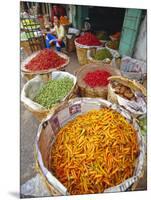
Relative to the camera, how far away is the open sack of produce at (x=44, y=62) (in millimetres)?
1653

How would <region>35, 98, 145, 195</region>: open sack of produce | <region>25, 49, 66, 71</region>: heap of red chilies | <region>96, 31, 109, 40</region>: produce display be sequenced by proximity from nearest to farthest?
1. <region>35, 98, 145, 195</region>: open sack of produce
2. <region>25, 49, 66, 71</region>: heap of red chilies
3. <region>96, 31, 109, 40</region>: produce display

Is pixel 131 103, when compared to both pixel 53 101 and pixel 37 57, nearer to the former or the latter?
→ pixel 53 101

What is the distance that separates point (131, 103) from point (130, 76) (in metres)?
0.21

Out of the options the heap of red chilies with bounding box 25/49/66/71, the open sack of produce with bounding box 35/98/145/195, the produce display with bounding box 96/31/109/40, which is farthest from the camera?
the produce display with bounding box 96/31/109/40

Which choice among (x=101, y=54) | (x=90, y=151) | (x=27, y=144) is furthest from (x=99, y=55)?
(x=27, y=144)

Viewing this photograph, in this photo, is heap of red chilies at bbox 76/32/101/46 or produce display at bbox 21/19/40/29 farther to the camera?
heap of red chilies at bbox 76/32/101/46

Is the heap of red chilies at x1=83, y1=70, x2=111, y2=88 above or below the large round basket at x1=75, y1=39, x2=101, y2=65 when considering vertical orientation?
below

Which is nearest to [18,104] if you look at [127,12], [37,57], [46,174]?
[37,57]

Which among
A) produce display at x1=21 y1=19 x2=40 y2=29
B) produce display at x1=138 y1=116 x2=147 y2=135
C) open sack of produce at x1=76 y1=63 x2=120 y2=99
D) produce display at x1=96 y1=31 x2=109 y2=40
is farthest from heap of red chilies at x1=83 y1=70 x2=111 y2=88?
produce display at x1=21 y1=19 x2=40 y2=29

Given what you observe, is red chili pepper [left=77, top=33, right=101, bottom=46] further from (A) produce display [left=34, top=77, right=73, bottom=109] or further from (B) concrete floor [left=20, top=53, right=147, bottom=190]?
(B) concrete floor [left=20, top=53, right=147, bottom=190]

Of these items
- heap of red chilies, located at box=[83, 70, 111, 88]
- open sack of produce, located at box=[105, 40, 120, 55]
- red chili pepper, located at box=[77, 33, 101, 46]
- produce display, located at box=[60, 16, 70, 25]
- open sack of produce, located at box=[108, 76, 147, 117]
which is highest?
produce display, located at box=[60, 16, 70, 25]

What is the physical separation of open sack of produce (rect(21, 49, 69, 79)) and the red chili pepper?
0.50 ft

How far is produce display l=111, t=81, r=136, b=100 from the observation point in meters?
1.73

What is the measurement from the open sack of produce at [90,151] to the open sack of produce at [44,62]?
0.82ft
